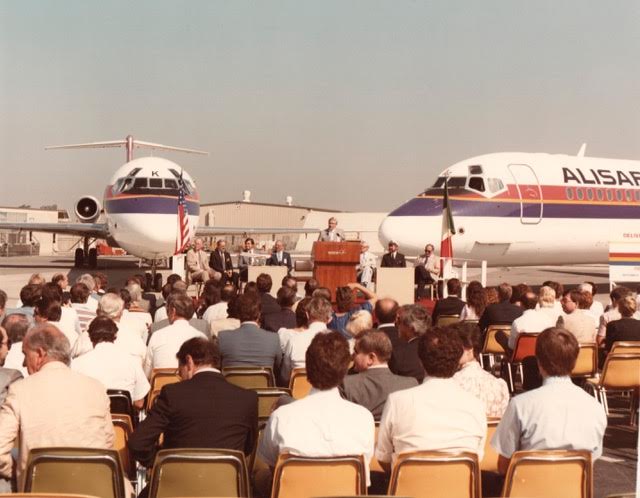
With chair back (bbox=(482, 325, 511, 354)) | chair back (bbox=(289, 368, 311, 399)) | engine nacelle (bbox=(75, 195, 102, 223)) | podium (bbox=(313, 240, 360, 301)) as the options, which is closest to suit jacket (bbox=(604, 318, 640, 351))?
chair back (bbox=(482, 325, 511, 354))

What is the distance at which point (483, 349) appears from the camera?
888 cm

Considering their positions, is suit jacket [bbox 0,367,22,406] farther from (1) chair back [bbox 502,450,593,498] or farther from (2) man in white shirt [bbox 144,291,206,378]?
(1) chair back [bbox 502,450,593,498]

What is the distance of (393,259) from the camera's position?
Result: 606 inches

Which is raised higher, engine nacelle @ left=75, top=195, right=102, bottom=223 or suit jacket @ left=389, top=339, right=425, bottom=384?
engine nacelle @ left=75, top=195, right=102, bottom=223

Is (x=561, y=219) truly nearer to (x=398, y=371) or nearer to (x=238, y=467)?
(x=398, y=371)

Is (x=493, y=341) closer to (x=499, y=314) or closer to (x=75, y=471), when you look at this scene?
(x=499, y=314)

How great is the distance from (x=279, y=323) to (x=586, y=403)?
14.0 feet

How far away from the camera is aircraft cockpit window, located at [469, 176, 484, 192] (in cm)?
1739

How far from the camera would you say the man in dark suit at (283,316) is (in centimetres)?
810

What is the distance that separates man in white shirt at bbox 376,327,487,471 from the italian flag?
1075 centimetres

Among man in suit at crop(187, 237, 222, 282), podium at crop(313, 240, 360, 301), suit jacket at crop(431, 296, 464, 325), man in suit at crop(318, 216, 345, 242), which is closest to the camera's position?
suit jacket at crop(431, 296, 464, 325)

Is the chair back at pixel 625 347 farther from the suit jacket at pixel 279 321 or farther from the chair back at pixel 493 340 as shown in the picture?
the suit jacket at pixel 279 321

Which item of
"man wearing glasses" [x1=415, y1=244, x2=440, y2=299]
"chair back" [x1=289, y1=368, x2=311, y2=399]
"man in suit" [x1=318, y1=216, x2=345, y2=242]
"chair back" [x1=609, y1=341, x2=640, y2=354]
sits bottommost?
"chair back" [x1=289, y1=368, x2=311, y2=399]

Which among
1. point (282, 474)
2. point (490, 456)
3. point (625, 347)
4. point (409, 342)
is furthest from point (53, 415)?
point (625, 347)
